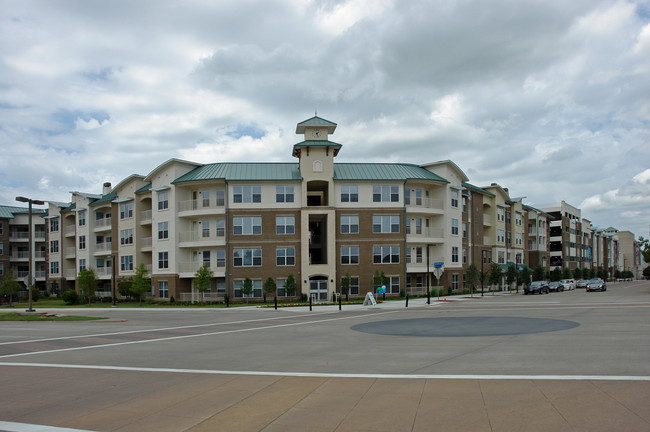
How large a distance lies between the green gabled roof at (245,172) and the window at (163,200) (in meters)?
2.27

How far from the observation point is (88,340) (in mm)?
19938

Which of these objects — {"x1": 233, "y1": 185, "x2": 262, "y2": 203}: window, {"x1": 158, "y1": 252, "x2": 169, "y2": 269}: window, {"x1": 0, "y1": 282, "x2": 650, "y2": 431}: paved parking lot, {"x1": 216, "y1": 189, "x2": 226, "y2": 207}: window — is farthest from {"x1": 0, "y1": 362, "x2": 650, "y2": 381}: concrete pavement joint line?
{"x1": 158, "y1": 252, "x2": 169, "y2": 269}: window

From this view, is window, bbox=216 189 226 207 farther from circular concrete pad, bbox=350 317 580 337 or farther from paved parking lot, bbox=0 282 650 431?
paved parking lot, bbox=0 282 650 431

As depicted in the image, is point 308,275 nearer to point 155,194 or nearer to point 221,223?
point 221,223

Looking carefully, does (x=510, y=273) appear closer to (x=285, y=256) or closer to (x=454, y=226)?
(x=454, y=226)

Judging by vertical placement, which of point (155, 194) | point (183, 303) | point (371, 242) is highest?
point (155, 194)

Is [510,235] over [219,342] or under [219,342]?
over

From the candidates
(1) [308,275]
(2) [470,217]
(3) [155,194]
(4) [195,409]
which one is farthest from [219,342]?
(2) [470,217]

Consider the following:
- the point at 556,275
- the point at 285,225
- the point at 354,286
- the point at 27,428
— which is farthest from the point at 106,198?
the point at 556,275

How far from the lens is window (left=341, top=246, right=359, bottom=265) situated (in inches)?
1891

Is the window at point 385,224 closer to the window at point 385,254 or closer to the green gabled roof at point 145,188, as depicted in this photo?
the window at point 385,254

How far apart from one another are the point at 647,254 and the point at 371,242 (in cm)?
4686

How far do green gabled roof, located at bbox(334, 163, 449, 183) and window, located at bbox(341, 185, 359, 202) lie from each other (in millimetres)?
877

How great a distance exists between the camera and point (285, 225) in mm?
47344
